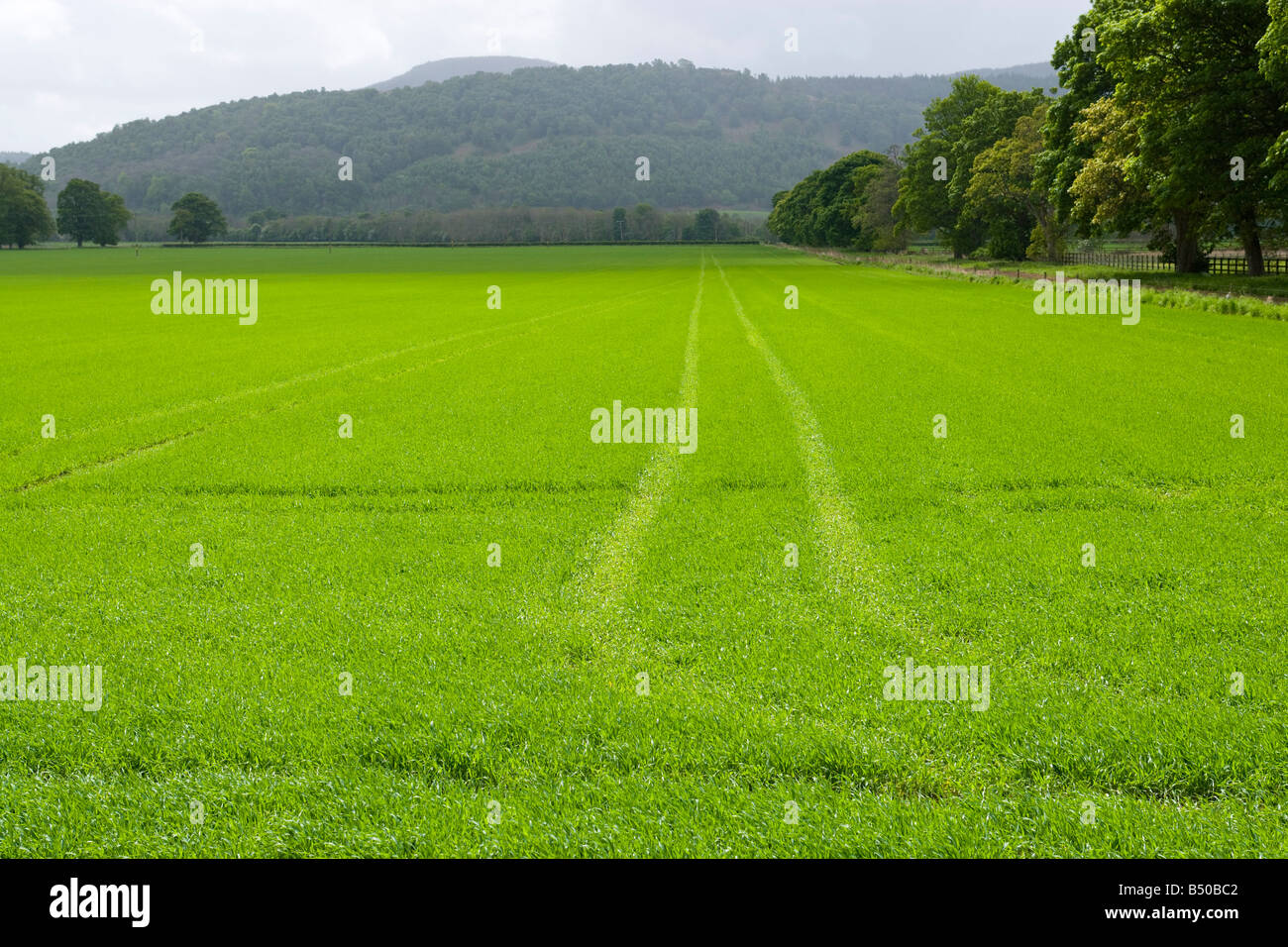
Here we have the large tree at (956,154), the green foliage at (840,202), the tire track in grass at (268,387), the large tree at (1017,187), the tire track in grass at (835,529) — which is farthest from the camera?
the green foliage at (840,202)

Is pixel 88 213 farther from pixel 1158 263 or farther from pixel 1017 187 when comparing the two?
pixel 1158 263

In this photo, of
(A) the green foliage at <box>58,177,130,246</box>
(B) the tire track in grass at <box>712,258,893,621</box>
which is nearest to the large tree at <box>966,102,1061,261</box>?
(B) the tire track in grass at <box>712,258,893,621</box>

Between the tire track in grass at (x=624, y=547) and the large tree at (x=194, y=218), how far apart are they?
631ft

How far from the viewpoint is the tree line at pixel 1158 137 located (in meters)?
36.5

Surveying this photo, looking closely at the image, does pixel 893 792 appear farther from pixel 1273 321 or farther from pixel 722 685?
pixel 1273 321

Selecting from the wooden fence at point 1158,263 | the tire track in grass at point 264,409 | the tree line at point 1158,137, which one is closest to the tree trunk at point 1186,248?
the tree line at point 1158,137

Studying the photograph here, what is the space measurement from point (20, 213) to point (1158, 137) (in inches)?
6637

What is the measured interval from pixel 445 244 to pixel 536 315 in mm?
167844

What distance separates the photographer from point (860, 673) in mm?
6078

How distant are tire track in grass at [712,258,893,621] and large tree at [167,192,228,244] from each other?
19032cm

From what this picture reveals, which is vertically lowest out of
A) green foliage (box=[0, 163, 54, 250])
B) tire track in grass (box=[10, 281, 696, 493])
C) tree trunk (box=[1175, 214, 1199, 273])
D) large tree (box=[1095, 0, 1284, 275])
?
tire track in grass (box=[10, 281, 696, 493])

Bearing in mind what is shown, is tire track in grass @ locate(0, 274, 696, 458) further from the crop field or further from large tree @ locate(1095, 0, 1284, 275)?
large tree @ locate(1095, 0, 1284, 275)

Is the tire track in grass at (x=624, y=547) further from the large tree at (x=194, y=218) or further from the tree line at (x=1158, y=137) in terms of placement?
the large tree at (x=194, y=218)

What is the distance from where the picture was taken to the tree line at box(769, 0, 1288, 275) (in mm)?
36469
